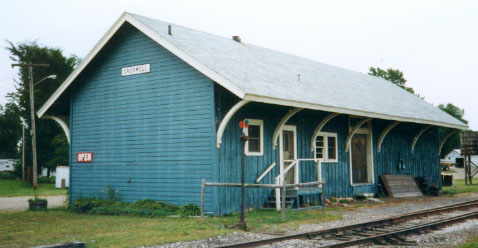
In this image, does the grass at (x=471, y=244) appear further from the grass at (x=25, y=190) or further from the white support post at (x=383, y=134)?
the grass at (x=25, y=190)

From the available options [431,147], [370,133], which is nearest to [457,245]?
[370,133]

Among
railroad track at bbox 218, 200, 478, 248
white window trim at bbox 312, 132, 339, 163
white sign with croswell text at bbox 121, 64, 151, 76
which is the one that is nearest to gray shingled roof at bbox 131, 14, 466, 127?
white sign with croswell text at bbox 121, 64, 151, 76

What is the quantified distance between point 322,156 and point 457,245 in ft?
29.2

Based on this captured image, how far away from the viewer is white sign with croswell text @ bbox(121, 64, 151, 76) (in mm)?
15273

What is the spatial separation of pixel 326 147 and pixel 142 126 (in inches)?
249

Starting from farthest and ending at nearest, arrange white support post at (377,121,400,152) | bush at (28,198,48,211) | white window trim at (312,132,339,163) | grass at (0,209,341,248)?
white support post at (377,121,400,152), white window trim at (312,132,339,163), bush at (28,198,48,211), grass at (0,209,341,248)

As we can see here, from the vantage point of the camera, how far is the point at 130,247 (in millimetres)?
8758

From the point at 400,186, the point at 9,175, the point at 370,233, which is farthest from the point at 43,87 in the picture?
the point at 370,233

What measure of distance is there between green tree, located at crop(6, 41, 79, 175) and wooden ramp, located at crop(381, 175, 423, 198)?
28.2 m

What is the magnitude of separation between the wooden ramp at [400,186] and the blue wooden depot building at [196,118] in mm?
850

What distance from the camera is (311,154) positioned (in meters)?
16.9

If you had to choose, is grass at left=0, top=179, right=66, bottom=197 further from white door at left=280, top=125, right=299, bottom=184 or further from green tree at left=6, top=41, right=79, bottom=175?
white door at left=280, top=125, right=299, bottom=184

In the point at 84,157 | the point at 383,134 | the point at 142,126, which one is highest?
the point at 142,126

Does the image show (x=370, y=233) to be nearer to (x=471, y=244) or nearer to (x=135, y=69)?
(x=471, y=244)
